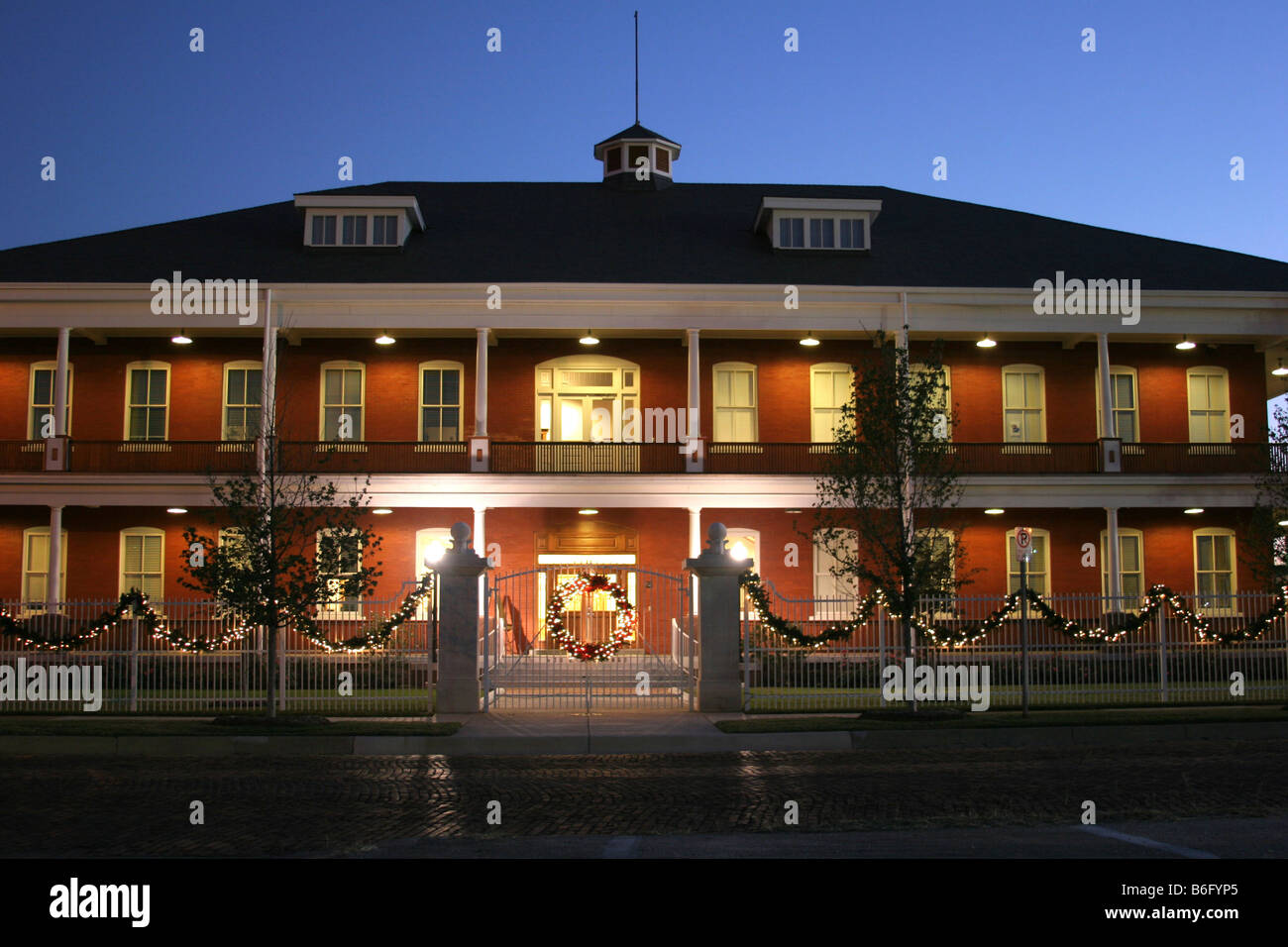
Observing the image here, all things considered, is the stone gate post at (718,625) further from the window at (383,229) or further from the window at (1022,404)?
the window at (383,229)

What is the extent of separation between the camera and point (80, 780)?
39.4 feet

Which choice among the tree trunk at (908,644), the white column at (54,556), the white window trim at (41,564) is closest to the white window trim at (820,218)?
the tree trunk at (908,644)

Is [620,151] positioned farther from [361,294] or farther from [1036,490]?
[1036,490]

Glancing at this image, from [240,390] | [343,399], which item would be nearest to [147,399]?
[240,390]

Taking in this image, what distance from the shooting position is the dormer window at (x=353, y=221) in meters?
28.9

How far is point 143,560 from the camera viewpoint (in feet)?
93.0

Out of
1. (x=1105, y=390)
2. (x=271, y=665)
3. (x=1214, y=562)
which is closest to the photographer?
(x=271, y=665)

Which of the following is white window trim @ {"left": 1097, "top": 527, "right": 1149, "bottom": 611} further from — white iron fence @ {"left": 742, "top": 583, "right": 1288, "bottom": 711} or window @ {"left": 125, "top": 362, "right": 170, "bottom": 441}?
window @ {"left": 125, "top": 362, "right": 170, "bottom": 441}

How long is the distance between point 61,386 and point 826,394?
17543mm

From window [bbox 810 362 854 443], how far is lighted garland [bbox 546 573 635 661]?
34.1 feet

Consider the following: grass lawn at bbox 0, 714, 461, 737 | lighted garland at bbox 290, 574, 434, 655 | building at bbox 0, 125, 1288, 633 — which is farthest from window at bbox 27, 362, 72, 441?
lighted garland at bbox 290, 574, 434, 655

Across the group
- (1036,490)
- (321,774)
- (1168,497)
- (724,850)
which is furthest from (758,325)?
(724,850)

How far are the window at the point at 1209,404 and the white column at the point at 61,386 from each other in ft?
87.1

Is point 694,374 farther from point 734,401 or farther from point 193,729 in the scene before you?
point 193,729
